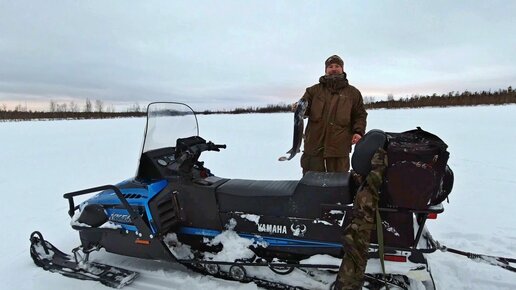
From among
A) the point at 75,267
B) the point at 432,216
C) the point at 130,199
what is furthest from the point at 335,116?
the point at 75,267

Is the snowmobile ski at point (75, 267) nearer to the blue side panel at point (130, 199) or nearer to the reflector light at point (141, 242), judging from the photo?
the reflector light at point (141, 242)

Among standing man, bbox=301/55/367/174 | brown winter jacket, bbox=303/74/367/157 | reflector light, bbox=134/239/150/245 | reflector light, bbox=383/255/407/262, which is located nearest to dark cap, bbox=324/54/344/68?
standing man, bbox=301/55/367/174

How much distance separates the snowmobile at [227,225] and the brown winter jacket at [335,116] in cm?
91

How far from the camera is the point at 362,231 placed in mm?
2014

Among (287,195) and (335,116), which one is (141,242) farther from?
(335,116)

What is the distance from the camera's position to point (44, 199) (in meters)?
4.95

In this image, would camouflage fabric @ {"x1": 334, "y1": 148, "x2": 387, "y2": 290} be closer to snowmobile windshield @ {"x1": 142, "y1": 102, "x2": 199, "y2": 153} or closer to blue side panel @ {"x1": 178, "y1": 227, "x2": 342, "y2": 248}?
blue side panel @ {"x1": 178, "y1": 227, "x2": 342, "y2": 248}

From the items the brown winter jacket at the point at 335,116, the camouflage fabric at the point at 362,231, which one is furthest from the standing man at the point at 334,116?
the camouflage fabric at the point at 362,231

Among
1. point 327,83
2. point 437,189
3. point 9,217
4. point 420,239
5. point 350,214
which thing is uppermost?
point 327,83

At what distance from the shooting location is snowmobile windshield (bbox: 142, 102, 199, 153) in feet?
9.64

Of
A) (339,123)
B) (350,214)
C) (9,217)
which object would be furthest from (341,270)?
(9,217)

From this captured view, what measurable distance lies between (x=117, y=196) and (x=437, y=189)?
2.33 m

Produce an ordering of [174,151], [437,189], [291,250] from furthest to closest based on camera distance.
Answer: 1. [174,151]
2. [291,250]
3. [437,189]

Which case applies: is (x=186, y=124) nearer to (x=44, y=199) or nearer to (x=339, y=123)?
(x=339, y=123)
